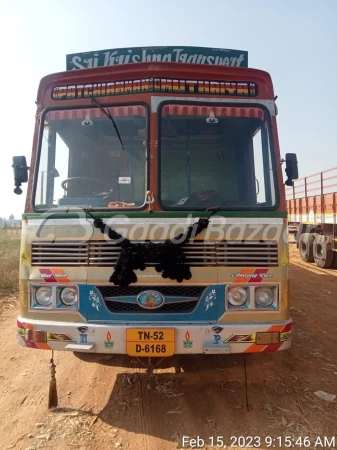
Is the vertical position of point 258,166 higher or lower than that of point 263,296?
higher

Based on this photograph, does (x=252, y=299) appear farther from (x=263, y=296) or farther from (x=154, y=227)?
(x=154, y=227)

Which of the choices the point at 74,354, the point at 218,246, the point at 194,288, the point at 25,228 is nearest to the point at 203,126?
the point at 218,246

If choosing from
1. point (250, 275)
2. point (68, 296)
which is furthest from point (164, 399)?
point (250, 275)

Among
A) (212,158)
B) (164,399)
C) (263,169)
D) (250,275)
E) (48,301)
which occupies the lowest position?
(164,399)

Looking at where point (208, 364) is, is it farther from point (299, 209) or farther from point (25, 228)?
point (299, 209)

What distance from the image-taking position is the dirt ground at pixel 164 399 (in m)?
3.02

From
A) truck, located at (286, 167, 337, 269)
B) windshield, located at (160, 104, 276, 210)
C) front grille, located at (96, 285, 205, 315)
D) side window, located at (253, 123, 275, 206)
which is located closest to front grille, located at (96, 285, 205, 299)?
front grille, located at (96, 285, 205, 315)

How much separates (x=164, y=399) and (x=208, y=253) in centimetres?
155

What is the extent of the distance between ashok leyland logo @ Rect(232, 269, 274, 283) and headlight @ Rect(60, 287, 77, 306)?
1.47 metres

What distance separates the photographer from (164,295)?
328 centimetres

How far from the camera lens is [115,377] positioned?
4086 millimetres

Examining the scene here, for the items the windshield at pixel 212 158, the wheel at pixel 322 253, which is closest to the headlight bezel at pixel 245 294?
the windshield at pixel 212 158

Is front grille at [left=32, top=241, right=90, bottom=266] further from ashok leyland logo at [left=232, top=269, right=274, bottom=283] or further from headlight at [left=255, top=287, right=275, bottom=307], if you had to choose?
headlight at [left=255, top=287, right=275, bottom=307]

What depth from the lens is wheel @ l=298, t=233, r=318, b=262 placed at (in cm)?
1316
